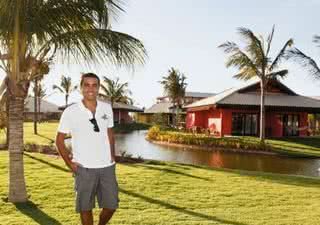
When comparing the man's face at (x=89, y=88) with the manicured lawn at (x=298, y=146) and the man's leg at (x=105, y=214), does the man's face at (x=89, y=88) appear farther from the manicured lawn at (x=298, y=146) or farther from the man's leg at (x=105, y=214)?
the manicured lawn at (x=298, y=146)

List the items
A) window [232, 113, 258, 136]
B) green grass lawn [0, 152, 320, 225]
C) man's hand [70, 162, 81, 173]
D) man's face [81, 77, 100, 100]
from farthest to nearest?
window [232, 113, 258, 136] → green grass lawn [0, 152, 320, 225] → man's face [81, 77, 100, 100] → man's hand [70, 162, 81, 173]

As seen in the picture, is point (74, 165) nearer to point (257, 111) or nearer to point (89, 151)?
point (89, 151)

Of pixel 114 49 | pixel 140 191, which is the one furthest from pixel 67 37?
pixel 140 191

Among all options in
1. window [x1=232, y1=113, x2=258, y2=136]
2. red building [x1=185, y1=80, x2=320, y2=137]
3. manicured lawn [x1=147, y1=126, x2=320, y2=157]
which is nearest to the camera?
manicured lawn [x1=147, y1=126, x2=320, y2=157]

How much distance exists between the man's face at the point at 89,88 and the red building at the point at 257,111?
2617 cm

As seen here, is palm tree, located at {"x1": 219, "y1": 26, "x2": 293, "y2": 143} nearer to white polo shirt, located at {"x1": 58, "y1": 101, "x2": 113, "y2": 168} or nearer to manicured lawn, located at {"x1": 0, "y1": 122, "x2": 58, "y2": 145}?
manicured lawn, located at {"x1": 0, "y1": 122, "x2": 58, "y2": 145}

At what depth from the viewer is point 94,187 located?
174 inches

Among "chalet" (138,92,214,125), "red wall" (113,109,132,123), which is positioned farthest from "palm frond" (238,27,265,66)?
"red wall" (113,109,132,123)

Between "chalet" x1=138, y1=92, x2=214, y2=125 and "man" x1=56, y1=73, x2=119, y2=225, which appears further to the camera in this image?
"chalet" x1=138, y1=92, x2=214, y2=125

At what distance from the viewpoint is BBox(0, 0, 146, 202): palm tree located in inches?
271

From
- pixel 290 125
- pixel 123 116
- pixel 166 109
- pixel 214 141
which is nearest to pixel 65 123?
pixel 214 141

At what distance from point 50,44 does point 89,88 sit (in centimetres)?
317

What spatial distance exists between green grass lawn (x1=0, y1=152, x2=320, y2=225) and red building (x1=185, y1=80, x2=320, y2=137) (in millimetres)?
20357

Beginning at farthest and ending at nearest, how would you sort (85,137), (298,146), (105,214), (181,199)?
(298,146) < (181,199) < (105,214) < (85,137)
